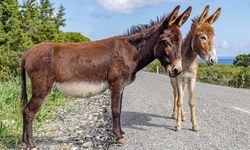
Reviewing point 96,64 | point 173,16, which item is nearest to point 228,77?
point 173,16

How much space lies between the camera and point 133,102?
10742mm

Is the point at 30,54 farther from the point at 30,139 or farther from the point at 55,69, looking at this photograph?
the point at 30,139

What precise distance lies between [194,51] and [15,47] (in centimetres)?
1368

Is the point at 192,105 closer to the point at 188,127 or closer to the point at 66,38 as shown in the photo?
the point at 188,127

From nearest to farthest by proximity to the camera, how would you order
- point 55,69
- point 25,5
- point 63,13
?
point 55,69 → point 25,5 → point 63,13

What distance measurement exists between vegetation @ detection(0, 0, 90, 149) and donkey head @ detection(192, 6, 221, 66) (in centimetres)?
383

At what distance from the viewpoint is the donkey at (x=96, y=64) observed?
530 cm

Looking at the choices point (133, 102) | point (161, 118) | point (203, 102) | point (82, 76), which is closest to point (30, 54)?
point (82, 76)

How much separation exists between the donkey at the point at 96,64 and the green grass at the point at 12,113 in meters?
0.77

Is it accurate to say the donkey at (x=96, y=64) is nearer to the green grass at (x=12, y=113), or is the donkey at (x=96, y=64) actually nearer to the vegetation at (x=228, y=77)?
the green grass at (x=12, y=113)

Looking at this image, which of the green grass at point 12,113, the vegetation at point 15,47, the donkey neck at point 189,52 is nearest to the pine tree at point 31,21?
the vegetation at point 15,47

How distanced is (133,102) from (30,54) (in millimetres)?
5748

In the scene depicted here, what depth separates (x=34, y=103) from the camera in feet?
17.5

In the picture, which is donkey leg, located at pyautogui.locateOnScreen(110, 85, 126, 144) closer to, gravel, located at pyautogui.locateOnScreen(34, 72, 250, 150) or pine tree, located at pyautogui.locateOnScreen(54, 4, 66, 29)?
gravel, located at pyautogui.locateOnScreen(34, 72, 250, 150)
